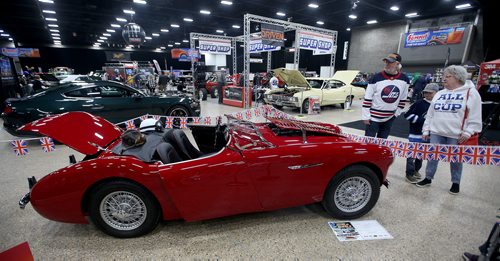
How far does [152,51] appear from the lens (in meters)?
39.2

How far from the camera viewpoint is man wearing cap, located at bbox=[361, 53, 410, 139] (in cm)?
316

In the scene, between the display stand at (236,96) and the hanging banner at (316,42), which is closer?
the display stand at (236,96)

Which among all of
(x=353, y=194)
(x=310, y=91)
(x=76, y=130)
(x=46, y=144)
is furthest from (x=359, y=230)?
(x=310, y=91)

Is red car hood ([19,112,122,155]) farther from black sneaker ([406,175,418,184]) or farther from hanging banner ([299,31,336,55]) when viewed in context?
hanging banner ([299,31,336,55])

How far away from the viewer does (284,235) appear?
2.19m

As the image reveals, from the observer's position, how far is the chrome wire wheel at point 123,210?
1.99m

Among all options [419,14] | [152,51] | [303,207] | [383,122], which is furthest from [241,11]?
[152,51]

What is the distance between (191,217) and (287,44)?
995 inches

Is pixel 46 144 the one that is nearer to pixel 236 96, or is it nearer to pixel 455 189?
pixel 455 189

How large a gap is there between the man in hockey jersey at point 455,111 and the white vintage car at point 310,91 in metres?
5.55

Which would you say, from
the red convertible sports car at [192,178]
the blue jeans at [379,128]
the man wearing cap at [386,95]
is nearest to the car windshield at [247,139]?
the red convertible sports car at [192,178]

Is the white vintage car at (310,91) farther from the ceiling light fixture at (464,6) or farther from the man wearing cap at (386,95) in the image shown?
the ceiling light fixture at (464,6)

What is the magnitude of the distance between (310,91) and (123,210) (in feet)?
26.2

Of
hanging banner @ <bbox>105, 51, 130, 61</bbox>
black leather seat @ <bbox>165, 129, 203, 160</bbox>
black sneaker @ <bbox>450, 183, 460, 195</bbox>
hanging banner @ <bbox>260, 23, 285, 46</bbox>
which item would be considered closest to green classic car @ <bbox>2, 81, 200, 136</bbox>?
black leather seat @ <bbox>165, 129, 203, 160</bbox>
